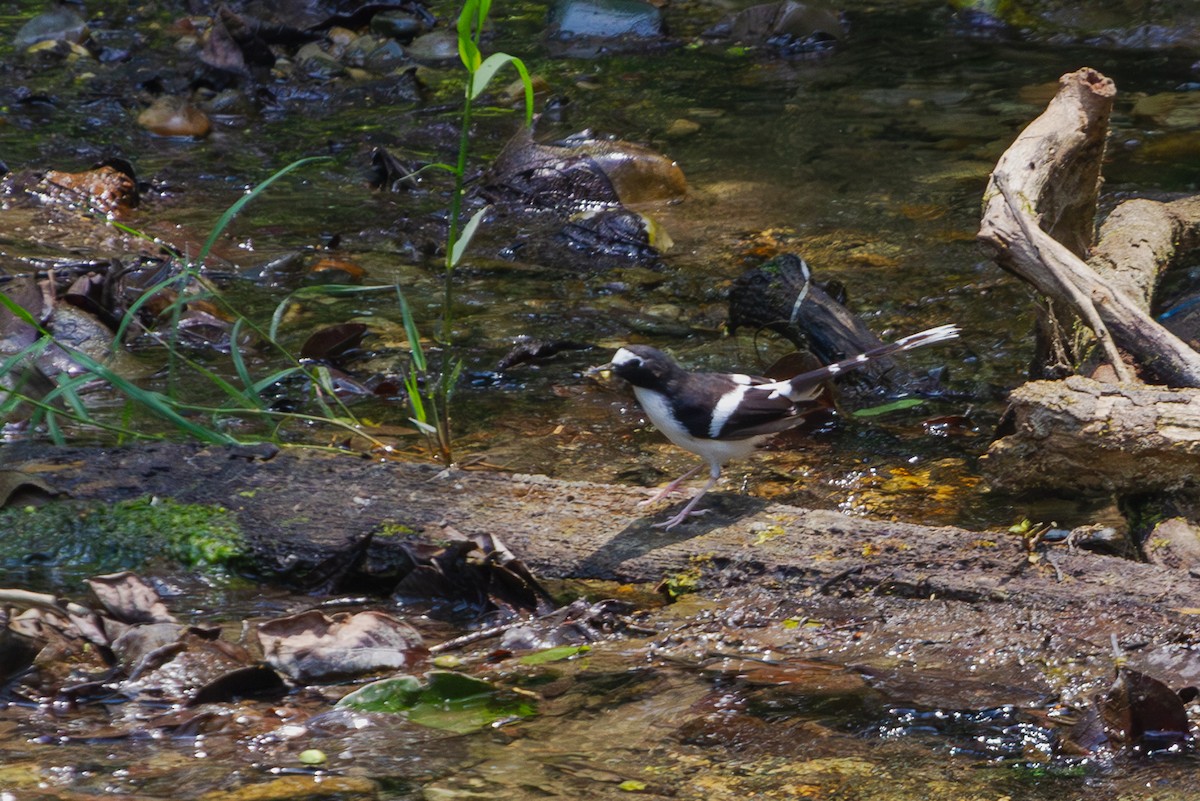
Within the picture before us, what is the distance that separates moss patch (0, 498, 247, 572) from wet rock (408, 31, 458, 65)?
916 centimetres

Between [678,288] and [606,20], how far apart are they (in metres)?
6.51

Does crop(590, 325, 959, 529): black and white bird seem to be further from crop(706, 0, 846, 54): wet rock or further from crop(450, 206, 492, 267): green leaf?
crop(706, 0, 846, 54): wet rock

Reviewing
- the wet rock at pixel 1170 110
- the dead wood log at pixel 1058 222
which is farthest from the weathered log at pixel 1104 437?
the wet rock at pixel 1170 110

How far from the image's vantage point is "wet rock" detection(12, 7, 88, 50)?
509 inches

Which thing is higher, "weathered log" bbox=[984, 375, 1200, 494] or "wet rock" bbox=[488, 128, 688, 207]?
"weathered log" bbox=[984, 375, 1200, 494]

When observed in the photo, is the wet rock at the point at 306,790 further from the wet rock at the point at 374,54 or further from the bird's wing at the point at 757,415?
the wet rock at the point at 374,54

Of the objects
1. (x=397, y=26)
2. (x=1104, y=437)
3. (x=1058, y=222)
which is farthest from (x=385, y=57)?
(x=1104, y=437)

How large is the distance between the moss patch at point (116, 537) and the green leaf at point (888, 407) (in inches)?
114

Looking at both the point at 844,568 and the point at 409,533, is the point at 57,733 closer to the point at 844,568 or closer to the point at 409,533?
the point at 409,533

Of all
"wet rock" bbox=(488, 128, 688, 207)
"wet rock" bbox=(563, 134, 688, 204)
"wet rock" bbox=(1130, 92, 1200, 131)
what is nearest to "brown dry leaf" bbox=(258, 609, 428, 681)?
"wet rock" bbox=(488, 128, 688, 207)

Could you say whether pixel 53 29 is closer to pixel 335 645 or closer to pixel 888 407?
pixel 888 407

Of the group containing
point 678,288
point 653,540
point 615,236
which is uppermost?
point 653,540

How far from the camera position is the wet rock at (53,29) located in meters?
12.9

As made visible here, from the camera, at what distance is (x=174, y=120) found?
1050 cm
